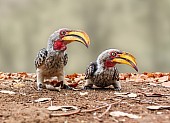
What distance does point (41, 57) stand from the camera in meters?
4.80

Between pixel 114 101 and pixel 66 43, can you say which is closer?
pixel 114 101

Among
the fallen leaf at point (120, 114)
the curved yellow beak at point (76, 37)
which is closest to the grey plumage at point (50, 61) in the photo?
the curved yellow beak at point (76, 37)

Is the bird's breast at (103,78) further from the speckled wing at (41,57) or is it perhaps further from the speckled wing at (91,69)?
the speckled wing at (41,57)

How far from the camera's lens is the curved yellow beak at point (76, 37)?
4.65m

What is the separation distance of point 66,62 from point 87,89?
0.52 m

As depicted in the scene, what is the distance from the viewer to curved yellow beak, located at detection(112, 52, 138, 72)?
472 cm

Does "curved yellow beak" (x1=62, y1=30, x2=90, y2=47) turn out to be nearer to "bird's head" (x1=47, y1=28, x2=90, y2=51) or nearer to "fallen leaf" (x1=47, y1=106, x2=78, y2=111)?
"bird's head" (x1=47, y1=28, x2=90, y2=51)

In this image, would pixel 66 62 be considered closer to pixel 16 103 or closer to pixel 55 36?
pixel 55 36

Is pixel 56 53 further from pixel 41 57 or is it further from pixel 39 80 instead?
pixel 39 80

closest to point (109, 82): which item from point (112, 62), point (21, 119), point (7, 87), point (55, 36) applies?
point (112, 62)

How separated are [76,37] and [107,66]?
0.61 meters

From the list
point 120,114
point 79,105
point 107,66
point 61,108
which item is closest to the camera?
point 120,114

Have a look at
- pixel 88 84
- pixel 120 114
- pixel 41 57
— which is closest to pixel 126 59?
pixel 88 84

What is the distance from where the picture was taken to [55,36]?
4848 millimetres
